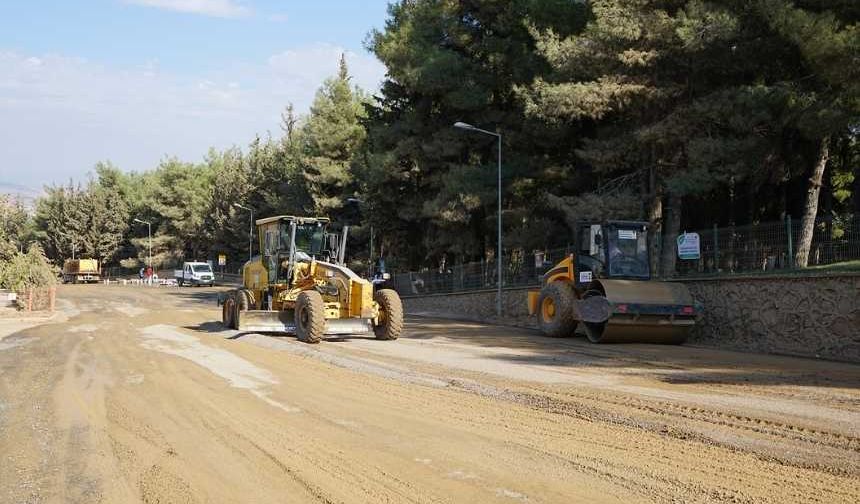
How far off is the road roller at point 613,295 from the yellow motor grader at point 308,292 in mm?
4412

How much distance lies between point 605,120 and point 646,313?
1148cm

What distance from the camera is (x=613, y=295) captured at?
18.2 m

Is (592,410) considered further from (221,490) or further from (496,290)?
(496,290)

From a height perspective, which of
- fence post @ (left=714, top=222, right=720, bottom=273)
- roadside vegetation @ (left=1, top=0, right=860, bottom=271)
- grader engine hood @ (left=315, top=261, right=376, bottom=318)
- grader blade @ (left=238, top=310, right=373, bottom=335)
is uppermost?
roadside vegetation @ (left=1, top=0, right=860, bottom=271)

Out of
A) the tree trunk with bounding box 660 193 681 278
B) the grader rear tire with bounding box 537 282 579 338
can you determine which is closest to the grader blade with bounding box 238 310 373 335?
the grader rear tire with bounding box 537 282 579 338

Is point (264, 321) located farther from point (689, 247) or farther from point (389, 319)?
point (689, 247)

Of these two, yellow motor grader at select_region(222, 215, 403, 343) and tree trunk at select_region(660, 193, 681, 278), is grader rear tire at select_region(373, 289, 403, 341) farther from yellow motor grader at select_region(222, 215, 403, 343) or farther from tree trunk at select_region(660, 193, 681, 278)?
tree trunk at select_region(660, 193, 681, 278)

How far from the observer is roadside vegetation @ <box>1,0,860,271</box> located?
20.8 m

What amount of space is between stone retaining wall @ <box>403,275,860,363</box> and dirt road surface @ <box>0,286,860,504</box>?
82.0 inches

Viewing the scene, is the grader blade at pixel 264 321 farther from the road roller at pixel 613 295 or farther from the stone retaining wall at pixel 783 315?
the stone retaining wall at pixel 783 315

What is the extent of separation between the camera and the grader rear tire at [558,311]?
2030cm

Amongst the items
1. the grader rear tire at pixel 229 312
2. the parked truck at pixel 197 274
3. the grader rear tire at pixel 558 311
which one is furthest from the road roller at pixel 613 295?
the parked truck at pixel 197 274

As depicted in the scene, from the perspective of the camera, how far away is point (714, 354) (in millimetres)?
16359

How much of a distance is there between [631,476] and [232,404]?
17.9 ft
